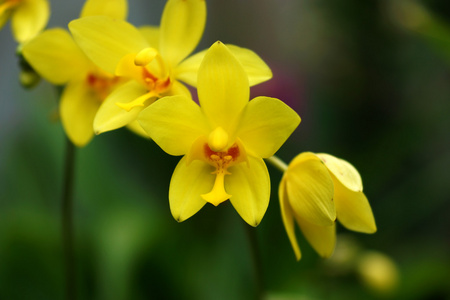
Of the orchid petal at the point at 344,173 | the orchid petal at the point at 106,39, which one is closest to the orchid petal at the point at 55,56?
the orchid petal at the point at 106,39

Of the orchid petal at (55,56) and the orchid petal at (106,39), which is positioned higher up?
the orchid petal at (106,39)

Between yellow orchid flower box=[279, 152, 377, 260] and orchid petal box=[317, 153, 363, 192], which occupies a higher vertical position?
orchid petal box=[317, 153, 363, 192]

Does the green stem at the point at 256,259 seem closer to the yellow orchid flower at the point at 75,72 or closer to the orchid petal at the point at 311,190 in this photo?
the orchid petal at the point at 311,190

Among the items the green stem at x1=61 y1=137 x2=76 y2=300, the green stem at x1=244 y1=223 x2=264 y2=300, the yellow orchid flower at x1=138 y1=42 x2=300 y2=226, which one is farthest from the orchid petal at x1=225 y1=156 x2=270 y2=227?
the green stem at x1=61 y1=137 x2=76 y2=300

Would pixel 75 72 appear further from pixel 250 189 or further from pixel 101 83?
pixel 250 189

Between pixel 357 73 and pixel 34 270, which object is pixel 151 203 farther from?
pixel 357 73

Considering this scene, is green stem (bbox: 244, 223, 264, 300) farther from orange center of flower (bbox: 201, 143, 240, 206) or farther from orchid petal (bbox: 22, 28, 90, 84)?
orchid petal (bbox: 22, 28, 90, 84)

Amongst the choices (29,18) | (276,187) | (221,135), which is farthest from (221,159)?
(276,187)
